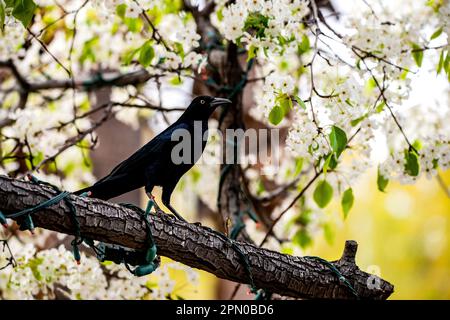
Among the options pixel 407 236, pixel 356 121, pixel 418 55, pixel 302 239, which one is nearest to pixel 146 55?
pixel 356 121

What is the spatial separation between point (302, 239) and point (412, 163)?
1.83 m

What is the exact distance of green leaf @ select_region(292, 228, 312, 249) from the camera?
480cm

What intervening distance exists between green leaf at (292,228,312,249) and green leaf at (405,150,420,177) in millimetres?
1776

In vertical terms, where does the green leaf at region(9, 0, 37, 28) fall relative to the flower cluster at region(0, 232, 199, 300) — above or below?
above

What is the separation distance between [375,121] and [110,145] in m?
4.62

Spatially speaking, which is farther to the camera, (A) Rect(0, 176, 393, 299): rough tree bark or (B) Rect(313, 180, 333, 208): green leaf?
(B) Rect(313, 180, 333, 208): green leaf

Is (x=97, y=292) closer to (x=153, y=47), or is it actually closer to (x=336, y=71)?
(x=153, y=47)

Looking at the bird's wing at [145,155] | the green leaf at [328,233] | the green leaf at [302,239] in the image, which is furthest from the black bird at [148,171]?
the green leaf at [328,233]

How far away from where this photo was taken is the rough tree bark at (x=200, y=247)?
83.6 inches

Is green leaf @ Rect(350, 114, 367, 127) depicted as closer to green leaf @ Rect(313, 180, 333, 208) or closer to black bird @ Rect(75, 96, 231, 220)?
green leaf @ Rect(313, 180, 333, 208)

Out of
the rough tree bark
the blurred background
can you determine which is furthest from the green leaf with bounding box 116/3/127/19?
the blurred background

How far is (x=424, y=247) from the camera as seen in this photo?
12867 mm

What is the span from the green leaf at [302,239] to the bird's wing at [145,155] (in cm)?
208

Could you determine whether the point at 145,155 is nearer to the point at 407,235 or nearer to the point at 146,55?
the point at 146,55
